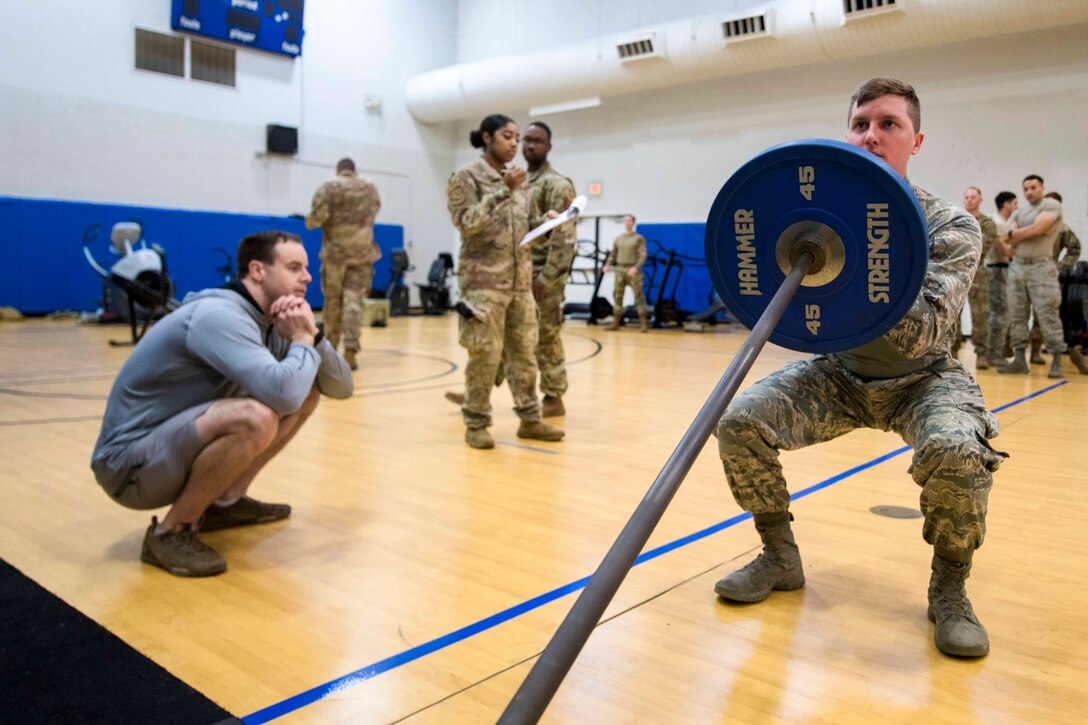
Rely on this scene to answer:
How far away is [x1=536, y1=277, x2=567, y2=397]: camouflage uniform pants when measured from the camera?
5.71 metres

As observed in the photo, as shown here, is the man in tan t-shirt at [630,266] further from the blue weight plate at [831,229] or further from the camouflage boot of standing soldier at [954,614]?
the blue weight plate at [831,229]

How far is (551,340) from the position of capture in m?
5.72

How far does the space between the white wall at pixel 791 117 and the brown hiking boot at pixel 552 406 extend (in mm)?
9163

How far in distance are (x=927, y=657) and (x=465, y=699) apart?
46.2 inches

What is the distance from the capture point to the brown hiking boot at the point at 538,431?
5.08m

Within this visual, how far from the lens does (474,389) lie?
495cm

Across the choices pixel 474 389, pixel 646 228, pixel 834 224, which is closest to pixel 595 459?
pixel 474 389

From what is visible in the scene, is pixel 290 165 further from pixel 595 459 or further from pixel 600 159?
pixel 595 459

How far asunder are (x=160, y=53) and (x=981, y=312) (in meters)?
13.1

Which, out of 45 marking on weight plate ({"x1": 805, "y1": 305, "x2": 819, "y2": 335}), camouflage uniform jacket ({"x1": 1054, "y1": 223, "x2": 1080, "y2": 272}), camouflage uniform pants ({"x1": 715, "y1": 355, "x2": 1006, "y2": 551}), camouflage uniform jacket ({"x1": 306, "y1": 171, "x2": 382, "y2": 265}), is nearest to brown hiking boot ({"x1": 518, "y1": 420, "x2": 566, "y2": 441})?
camouflage uniform pants ({"x1": 715, "y1": 355, "x2": 1006, "y2": 551})

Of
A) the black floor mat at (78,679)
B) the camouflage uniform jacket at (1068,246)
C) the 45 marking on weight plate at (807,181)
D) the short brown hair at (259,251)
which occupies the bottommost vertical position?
the black floor mat at (78,679)

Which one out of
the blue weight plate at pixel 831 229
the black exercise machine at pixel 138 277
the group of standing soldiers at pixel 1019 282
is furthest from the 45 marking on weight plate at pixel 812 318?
the black exercise machine at pixel 138 277

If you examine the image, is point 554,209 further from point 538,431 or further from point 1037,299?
point 1037,299

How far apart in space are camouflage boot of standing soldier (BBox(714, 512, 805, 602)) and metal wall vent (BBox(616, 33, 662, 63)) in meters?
12.6
